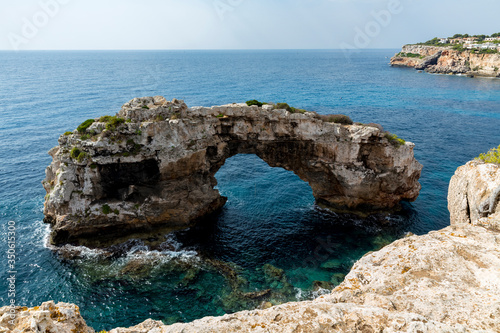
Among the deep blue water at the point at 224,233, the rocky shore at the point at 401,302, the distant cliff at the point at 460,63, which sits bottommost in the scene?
the deep blue water at the point at 224,233

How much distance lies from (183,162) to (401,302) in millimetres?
30077

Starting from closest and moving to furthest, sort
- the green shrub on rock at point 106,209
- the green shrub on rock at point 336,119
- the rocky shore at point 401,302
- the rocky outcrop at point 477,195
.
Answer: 1. the rocky shore at point 401,302
2. the rocky outcrop at point 477,195
3. the green shrub on rock at point 106,209
4. the green shrub on rock at point 336,119

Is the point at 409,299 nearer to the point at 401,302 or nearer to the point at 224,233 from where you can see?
the point at 401,302

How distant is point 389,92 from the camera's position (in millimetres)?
113188

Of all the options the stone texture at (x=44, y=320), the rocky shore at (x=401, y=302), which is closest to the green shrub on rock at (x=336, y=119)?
the rocky shore at (x=401, y=302)

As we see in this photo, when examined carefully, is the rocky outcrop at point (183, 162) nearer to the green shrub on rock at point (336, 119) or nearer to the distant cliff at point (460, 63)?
the green shrub on rock at point (336, 119)

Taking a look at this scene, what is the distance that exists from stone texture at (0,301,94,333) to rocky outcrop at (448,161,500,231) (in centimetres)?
1569

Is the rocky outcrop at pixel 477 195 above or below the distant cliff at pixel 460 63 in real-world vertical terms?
below

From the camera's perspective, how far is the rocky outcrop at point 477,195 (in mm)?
13109

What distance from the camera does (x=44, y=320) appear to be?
8430 millimetres

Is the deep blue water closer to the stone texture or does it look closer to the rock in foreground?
the rock in foreground

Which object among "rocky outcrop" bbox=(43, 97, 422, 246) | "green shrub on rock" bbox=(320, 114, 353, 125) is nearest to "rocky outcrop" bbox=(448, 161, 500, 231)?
"rocky outcrop" bbox=(43, 97, 422, 246)

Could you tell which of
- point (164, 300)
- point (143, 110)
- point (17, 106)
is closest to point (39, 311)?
point (164, 300)

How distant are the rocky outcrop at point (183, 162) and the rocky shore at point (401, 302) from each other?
26218 mm
